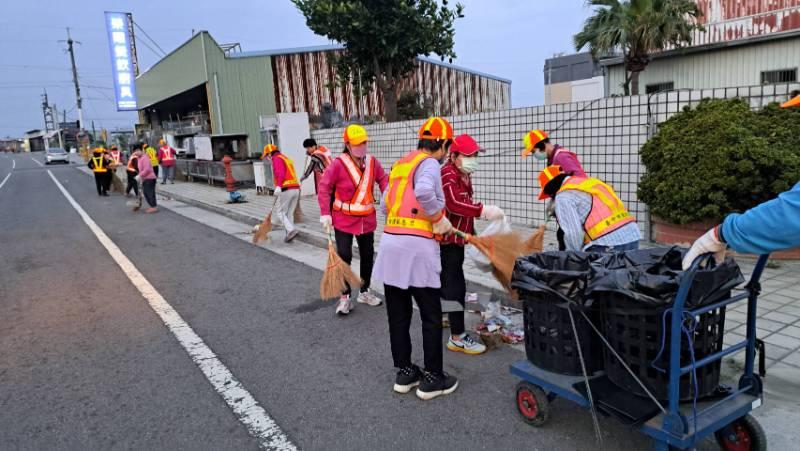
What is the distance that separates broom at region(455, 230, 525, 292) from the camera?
165 inches

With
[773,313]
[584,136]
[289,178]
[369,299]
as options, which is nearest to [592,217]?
[773,313]

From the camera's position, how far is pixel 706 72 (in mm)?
14406

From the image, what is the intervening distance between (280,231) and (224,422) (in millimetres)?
7403

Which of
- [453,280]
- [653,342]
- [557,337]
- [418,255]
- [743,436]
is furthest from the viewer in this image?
[453,280]

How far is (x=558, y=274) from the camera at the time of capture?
9.30 ft

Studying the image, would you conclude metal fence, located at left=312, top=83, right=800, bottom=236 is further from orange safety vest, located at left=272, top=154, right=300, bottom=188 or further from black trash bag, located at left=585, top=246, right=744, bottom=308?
black trash bag, located at left=585, top=246, right=744, bottom=308

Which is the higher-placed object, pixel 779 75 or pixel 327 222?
pixel 779 75

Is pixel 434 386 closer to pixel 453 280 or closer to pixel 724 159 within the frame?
pixel 453 280

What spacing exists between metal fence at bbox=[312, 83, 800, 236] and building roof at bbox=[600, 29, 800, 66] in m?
8.07

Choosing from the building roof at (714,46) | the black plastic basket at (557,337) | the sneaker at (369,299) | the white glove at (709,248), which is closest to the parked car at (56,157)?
the building roof at (714,46)

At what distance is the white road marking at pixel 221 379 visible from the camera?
3.24m

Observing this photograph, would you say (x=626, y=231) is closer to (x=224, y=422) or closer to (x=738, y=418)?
(x=738, y=418)

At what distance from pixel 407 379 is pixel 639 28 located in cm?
1381

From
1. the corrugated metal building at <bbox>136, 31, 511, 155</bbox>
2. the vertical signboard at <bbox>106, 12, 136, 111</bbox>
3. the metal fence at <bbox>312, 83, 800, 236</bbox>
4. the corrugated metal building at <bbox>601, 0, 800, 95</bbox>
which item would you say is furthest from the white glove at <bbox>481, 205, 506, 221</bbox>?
the vertical signboard at <bbox>106, 12, 136, 111</bbox>
